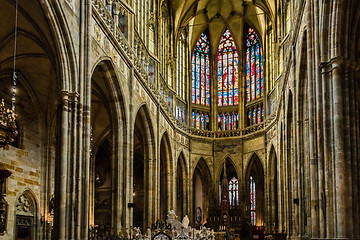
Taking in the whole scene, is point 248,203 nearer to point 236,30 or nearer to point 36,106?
point 236,30

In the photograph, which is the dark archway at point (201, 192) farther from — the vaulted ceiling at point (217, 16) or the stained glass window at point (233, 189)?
the vaulted ceiling at point (217, 16)

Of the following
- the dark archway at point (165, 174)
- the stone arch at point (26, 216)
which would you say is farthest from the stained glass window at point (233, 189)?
the stone arch at point (26, 216)

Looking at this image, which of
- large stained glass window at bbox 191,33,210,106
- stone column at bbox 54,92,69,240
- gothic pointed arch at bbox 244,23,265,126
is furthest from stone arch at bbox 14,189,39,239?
large stained glass window at bbox 191,33,210,106

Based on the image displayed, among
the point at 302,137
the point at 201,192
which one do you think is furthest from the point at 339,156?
the point at 201,192

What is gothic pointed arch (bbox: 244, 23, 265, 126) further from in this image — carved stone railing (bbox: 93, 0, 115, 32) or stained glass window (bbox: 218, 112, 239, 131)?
carved stone railing (bbox: 93, 0, 115, 32)

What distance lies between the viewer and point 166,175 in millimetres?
35562

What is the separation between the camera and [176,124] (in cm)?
3834

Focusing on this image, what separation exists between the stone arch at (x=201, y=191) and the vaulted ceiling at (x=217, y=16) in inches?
423

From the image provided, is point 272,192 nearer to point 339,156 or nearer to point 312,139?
point 312,139

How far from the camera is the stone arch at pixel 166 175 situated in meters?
35.1

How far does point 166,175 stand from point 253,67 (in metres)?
13.4

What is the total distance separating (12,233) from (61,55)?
29.3 feet

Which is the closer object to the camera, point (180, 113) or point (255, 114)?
point (180, 113)

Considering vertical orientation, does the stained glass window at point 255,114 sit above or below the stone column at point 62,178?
above
